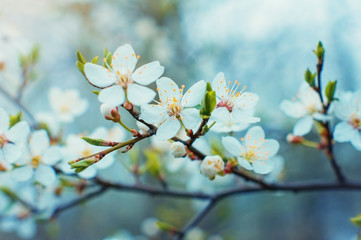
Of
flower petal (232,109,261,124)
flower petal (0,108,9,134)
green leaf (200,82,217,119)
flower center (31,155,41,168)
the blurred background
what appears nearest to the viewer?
green leaf (200,82,217,119)

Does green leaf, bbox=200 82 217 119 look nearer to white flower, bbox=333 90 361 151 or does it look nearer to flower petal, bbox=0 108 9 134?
white flower, bbox=333 90 361 151

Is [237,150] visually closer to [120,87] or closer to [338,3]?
[120,87]

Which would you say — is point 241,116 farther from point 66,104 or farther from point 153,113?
point 66,104

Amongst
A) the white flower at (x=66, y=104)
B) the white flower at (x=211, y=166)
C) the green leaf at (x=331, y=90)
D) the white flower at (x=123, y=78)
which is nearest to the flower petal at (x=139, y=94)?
the white flower at (x=123, y=78)

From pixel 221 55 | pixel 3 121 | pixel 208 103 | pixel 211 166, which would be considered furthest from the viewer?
pixel 221 55

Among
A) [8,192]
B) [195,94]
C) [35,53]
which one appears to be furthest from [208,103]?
[8,192]

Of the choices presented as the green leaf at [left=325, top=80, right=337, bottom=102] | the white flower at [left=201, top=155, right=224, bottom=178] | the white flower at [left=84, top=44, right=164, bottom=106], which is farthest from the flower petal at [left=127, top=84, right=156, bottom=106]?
the green leaf at [left=325, top=80, right=337, bottom=102]
